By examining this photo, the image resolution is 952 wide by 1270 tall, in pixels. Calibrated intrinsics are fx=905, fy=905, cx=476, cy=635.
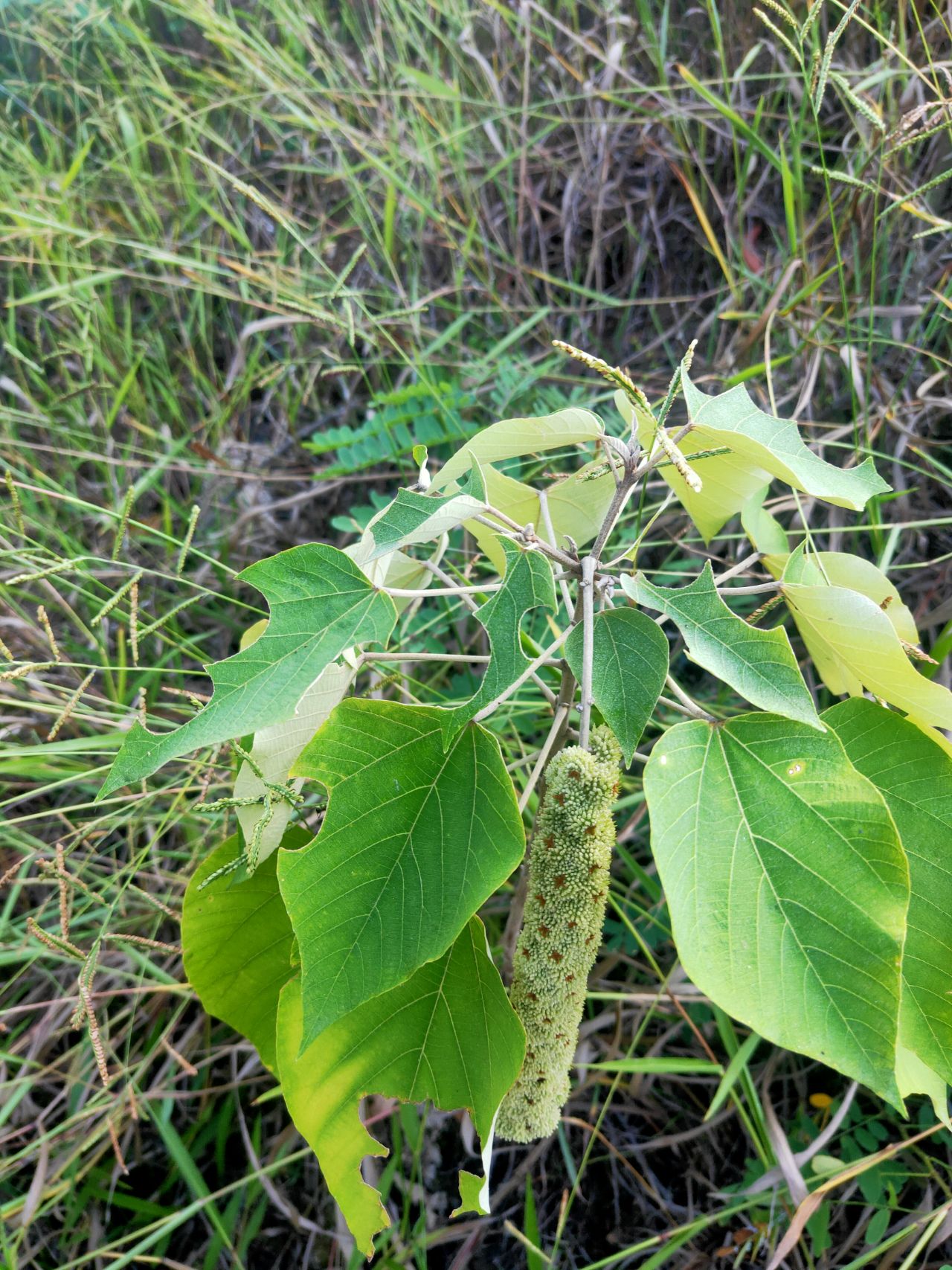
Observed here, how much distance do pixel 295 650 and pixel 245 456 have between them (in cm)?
136

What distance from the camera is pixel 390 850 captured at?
700 millimetres

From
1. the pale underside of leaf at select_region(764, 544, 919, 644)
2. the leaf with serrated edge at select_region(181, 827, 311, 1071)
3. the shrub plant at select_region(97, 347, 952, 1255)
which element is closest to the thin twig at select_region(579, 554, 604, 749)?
the shrub plant at select_region(97, 347, 952, 1255)

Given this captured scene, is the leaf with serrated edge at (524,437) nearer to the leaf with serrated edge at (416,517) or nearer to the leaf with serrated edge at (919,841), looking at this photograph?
the leaf with serrated edge at (416,517)

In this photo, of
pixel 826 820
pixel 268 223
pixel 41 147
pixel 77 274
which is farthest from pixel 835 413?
pixel 41 147

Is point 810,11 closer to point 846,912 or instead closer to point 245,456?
point 846,912

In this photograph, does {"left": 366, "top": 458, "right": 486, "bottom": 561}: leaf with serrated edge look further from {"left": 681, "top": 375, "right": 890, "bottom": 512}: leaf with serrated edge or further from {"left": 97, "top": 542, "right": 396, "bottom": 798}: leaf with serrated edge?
{"left": 681, "top": 375, "right": 890, "bottom": 512}: leaf with serrated edge

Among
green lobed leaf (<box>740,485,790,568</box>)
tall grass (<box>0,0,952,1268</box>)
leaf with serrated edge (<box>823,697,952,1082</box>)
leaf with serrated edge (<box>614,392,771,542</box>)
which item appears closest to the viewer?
leaf with serrated edge (<box>823,697,952,1082</box>)

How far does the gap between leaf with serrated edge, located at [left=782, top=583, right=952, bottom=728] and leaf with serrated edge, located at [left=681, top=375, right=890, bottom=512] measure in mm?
82

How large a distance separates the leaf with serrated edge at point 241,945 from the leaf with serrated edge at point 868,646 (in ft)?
1.68

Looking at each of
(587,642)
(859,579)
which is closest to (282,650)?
(587,642)

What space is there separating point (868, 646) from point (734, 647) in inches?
6.1

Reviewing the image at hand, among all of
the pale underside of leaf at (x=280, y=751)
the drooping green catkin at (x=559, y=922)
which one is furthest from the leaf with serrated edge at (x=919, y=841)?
the pale underside of leaf at (x=280, y=751)

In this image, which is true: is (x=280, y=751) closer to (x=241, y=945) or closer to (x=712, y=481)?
(x=241, y=945)

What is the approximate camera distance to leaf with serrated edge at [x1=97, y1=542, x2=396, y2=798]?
25.9 inches
